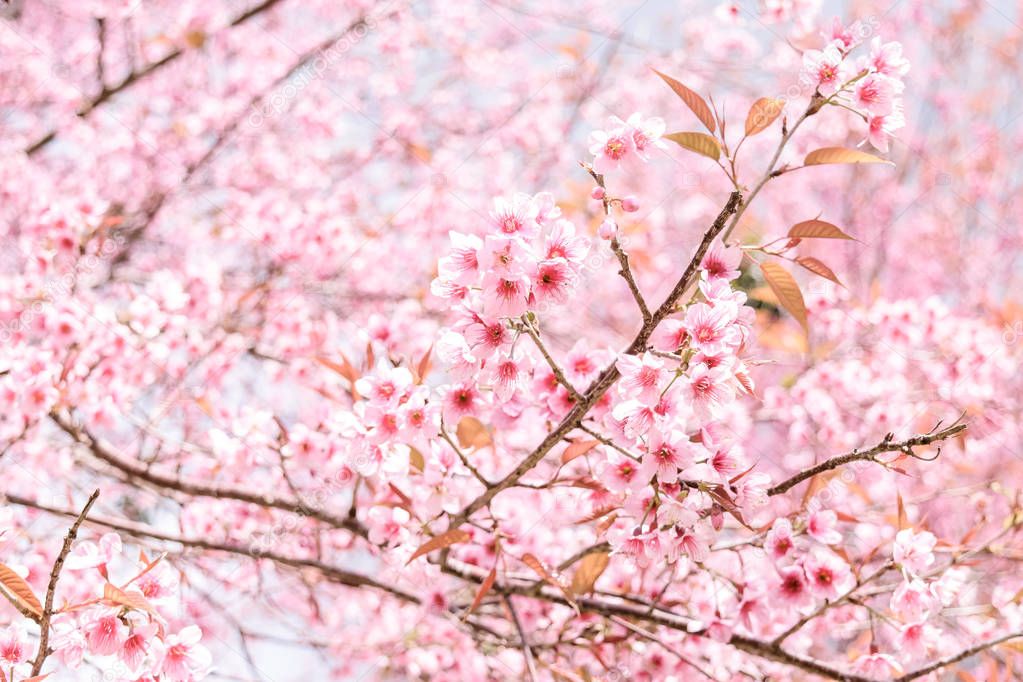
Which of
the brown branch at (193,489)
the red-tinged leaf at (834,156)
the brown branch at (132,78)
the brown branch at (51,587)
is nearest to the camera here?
the brown branch at (51,587)

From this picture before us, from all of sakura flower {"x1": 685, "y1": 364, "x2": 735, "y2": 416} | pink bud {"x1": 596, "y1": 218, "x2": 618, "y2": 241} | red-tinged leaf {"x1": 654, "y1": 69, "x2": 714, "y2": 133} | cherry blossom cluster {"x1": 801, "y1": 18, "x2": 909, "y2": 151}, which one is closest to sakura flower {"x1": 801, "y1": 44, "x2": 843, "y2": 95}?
cherry blossom cluster {"x1": 801, "y1": 18, "x2": 909, "y2": 151}

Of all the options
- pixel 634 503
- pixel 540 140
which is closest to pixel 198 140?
pixel 540 140

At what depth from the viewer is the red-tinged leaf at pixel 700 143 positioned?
1.42 m

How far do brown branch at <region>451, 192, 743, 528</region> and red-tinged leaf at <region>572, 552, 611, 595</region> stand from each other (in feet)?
1.20

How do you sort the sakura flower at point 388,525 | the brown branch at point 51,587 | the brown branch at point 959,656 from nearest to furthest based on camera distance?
the brown branch at point 51,587, the brown branch at point 959,656, the sakura flower at point 388,525

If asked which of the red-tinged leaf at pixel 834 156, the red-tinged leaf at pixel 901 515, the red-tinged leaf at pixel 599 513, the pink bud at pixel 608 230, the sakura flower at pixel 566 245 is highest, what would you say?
the red-tinged leaf at pixel 834 156

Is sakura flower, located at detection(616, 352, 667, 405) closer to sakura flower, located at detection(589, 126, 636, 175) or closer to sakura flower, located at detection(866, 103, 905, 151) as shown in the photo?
sakura flower, located at detection(589, 126, 636, 175)

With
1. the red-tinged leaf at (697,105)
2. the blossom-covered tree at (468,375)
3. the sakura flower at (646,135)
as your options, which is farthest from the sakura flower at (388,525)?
the red-tinged leaf at (697,105)

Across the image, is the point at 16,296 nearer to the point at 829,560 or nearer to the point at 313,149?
the point at 829,560

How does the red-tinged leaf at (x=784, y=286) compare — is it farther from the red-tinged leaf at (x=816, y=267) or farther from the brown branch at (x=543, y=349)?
the brown branch at (x=543, y=349)

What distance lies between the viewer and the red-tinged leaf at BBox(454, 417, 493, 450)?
179cm

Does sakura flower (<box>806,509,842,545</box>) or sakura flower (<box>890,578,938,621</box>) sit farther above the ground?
sakura flower (<box>806,509,842,545</box>)

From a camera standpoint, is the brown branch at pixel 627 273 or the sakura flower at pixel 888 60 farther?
the sakura flower at pixel 888 60

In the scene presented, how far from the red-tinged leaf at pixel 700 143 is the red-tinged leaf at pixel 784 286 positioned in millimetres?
233
